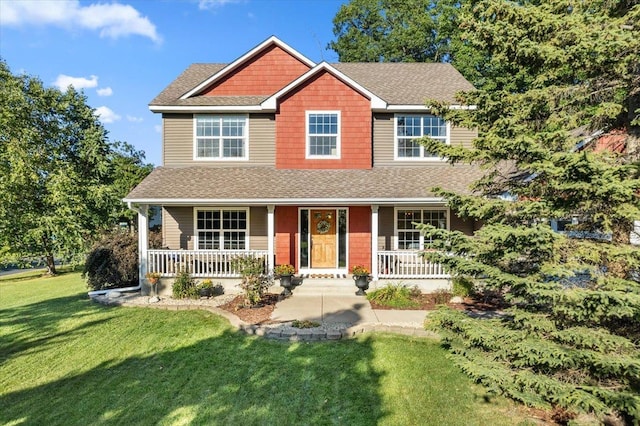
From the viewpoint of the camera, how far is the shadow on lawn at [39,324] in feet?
24.6

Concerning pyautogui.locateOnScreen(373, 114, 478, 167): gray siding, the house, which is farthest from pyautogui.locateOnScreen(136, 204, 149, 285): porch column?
pyautogui.locateOnScreen(373, 114, 478, 167): gray siding

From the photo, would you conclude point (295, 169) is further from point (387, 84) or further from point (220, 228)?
point (387, 84)

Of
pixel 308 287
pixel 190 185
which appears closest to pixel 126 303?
pixel 190 185

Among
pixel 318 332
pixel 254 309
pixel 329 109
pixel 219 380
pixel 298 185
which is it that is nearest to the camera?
pixel 219 380

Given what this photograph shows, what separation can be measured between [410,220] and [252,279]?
6237 mm

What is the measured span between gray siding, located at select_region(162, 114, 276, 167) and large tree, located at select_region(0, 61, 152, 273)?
6.99 m

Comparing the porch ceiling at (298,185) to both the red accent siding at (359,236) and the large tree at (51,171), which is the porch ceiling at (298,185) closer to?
the red accent siding at (359,236)

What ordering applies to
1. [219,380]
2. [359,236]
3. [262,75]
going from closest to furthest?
[219,380], [359,236], [262,75]

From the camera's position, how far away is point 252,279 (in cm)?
946

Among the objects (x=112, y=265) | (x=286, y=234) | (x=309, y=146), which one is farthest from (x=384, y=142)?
(x=112, y=265)

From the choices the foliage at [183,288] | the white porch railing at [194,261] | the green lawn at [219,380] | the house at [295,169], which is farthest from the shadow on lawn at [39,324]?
the house at [295,169]

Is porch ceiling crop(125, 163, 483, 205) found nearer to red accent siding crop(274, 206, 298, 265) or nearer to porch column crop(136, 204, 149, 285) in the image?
porch column crop(136, 204, 149, 285)

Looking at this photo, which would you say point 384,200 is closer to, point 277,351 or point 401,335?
point 401,335

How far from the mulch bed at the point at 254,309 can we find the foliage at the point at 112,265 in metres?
4.38
